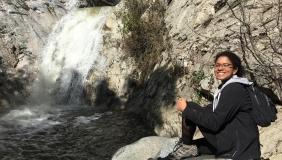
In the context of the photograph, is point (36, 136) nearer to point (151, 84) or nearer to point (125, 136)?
point (125, 136)

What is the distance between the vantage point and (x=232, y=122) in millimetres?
3971

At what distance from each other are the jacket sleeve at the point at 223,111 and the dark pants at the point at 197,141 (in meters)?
0.22

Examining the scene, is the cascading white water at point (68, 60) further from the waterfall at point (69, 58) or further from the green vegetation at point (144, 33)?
the green vegetation at point (144, 33)

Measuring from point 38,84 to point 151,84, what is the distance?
5839 mm

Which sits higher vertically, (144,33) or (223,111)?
(144,33)

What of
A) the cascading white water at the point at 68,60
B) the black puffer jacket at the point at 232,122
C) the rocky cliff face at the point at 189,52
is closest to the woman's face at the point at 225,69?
the black puffer jacket at the point at 232,122

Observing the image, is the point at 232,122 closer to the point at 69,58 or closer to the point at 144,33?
the point at 144,33

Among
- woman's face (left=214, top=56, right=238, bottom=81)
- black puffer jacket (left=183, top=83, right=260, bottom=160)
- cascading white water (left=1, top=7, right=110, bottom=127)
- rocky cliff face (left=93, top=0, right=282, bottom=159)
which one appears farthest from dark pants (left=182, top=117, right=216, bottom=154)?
cascading white water (left=1, top=7, right=110, bottom=127)

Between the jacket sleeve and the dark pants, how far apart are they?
0.71 feet

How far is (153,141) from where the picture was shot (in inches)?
336

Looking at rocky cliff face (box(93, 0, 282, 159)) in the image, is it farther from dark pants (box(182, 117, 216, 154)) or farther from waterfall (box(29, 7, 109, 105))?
dark pants (box(182, 117, 216, 154))

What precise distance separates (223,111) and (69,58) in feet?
45.9

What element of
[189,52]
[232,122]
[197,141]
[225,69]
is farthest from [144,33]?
[232,122]

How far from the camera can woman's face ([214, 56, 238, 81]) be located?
13.6ft
